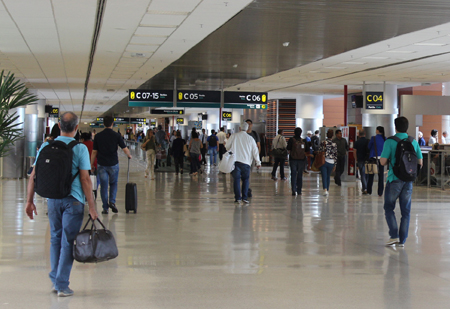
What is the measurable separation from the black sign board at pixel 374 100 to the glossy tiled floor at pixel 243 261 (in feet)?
33.1

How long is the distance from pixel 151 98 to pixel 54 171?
1441cm

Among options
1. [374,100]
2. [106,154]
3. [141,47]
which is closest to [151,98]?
[141,47]

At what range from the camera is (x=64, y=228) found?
14.9ft

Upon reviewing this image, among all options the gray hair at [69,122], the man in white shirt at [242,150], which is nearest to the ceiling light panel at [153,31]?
the man in white shirt at [242,150]

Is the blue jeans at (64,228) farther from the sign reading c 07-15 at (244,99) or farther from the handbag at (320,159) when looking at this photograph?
the sign reading c 07-15 at (244,99)

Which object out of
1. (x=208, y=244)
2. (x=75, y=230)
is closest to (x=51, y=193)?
(x=75, y=230)

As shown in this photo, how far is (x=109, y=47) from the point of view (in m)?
11.9

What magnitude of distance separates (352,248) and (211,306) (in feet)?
9.95

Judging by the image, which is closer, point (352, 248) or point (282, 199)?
point (352, 248)

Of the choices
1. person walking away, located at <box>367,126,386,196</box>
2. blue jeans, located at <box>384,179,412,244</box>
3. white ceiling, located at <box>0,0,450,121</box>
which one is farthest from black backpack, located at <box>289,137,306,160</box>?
blue jeans, located at <box>384,179,412,244</box>

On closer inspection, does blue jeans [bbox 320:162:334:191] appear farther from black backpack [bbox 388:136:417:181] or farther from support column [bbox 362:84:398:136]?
support column [bbox 362:84:398:136]

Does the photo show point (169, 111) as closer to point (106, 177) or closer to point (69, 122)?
point (106, 177)

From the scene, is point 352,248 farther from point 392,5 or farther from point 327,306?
point 392,5

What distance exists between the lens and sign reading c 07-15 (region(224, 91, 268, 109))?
19.0 meters
